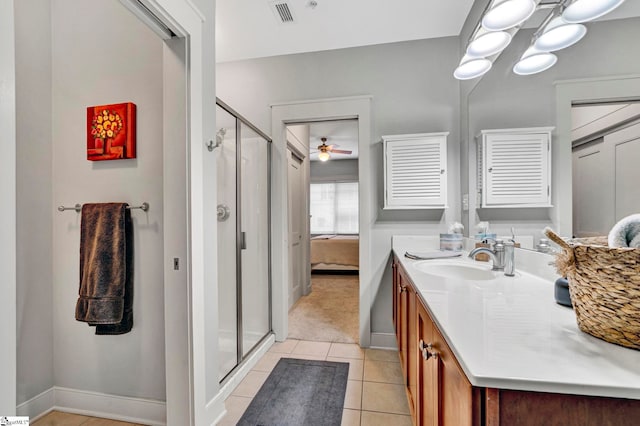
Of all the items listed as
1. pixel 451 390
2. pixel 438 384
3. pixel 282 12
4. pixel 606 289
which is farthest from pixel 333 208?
pixel 606 289

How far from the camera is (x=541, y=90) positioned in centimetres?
136

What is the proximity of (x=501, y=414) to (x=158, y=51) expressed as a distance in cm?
214

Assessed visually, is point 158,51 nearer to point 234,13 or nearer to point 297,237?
point 234,13

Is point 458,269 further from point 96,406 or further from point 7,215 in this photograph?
point 96,406

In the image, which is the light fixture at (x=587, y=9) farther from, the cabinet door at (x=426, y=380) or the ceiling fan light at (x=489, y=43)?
the cabinet door at (x=426, y=380)

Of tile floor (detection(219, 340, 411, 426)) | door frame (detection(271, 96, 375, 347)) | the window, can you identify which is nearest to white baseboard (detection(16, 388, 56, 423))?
tile floor (detection(219, 340, 411, 426))

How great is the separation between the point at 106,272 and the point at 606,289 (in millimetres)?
2051

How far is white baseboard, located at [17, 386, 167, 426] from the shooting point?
5.34ft

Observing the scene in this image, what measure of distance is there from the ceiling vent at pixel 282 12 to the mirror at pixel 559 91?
1.47m

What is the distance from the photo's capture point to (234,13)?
84.6 inches

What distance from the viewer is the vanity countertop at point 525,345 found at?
512mm

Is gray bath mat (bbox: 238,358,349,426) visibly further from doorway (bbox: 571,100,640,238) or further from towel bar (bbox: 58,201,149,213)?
doorway (bbox: 571,100,640,238)

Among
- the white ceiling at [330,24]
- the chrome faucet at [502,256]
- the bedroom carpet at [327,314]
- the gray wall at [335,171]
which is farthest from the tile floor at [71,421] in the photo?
the gray wall at [335,171]

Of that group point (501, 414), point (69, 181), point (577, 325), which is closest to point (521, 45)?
point (577, 325)
